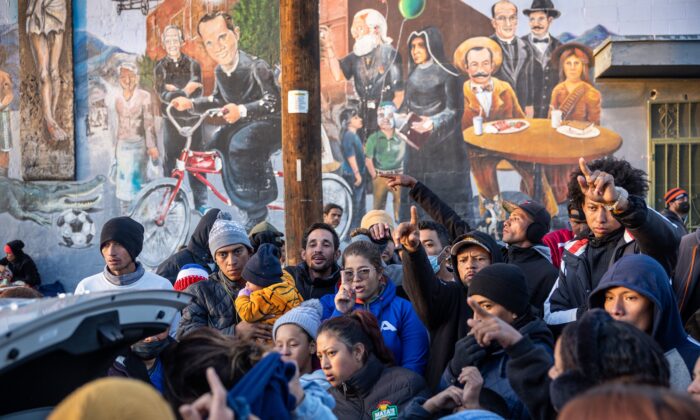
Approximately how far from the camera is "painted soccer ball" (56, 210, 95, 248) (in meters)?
12.6

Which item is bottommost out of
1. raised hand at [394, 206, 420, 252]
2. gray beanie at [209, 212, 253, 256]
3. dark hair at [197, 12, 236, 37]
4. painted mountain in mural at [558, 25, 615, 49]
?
gray beanie at [209, 212, 253, 256]

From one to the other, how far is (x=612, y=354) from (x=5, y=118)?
40.4 feet

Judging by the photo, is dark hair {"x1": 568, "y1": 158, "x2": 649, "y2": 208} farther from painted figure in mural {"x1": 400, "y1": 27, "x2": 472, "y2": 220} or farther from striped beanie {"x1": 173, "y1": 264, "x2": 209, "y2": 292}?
painted figure in mural {"x1": 400, "y1": 27, "x2": 472, "y2": 220}

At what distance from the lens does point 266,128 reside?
39.2 feet

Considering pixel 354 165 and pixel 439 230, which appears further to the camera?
pixel 354 165

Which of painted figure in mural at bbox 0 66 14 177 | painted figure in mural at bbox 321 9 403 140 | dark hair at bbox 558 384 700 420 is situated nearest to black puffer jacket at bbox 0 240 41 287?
painted figure in mural at bbox 0 66 14 177

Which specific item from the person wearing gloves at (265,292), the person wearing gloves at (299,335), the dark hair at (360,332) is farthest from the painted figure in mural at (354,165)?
the dark hair at (360,332)

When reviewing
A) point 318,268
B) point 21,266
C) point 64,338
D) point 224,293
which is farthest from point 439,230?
point 21,266

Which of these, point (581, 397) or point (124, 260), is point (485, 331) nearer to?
point (581, 397)

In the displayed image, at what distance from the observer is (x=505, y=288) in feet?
13.1

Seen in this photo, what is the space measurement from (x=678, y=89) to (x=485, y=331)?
9011 mm

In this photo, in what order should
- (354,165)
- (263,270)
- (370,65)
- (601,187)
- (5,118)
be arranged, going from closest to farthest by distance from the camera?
→ (601,187)
(263,270)
(370,65)
(354,165)
(5,118)

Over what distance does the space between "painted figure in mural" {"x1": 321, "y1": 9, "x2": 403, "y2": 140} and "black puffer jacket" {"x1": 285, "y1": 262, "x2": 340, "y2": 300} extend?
593 centimetres

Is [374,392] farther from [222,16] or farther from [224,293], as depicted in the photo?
[222,16]
